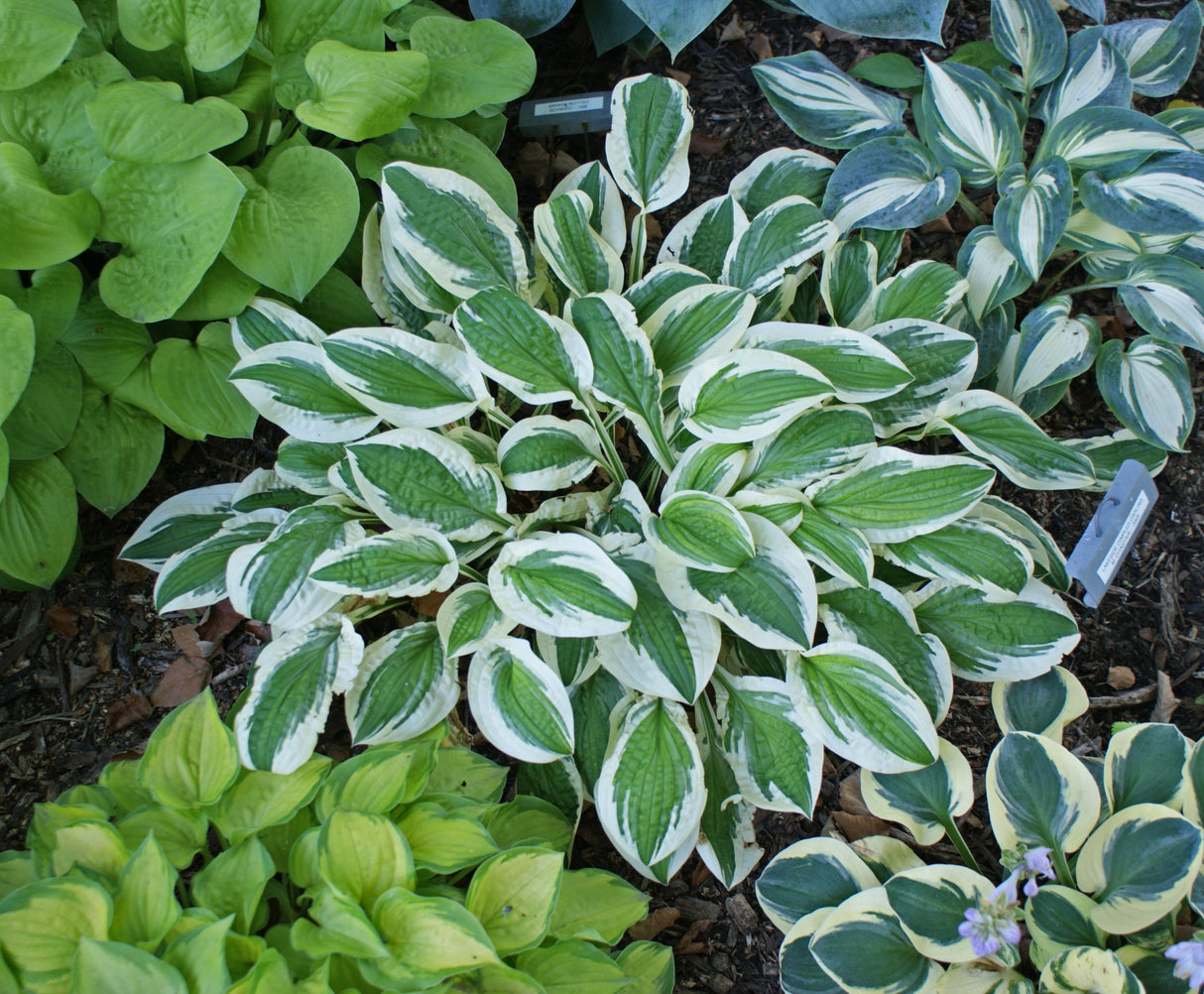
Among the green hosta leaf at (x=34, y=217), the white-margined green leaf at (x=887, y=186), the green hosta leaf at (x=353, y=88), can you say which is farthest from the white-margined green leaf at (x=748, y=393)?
the green hosta leaf at (x=34, y=217)

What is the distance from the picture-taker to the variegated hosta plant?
1152 millimetres

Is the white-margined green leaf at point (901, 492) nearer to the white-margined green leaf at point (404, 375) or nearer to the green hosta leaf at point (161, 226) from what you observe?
the white-margined green leaf at point (404, 375)

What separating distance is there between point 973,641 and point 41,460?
1620 millimetres

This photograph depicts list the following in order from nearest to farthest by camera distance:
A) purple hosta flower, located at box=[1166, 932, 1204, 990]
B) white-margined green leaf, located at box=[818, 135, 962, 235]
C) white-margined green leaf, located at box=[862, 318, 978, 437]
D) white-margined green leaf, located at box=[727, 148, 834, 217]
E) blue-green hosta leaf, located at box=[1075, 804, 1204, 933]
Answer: purple hosta flower, located at box=[1166, 932, 1204, 990] < blue-green hosta leaf, located at box=[1075, 804, 1204, 933] < white-margined green leaf, located at box=[862, 318, 978, 437] < white-margined green leaf, located at box=[818, 135, 962, 235] < white-margined green leaf, located at box=[727, 148, 834, 217]

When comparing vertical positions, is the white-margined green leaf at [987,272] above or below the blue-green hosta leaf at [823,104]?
below

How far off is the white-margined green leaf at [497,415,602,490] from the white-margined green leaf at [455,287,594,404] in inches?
2.0

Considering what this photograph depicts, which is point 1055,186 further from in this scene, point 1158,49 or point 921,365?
point 1158,49

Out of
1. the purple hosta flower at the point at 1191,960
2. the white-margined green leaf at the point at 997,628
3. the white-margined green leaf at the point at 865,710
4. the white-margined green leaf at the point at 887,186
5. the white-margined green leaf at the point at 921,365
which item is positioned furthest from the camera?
the white-margined green leaf at the point at 887,186

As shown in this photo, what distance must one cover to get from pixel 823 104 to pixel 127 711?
1.80m

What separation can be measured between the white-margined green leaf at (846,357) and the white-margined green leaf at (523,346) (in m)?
0.33

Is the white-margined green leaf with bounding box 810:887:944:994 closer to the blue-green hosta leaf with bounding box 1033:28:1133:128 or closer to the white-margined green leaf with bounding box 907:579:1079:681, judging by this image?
the white-margined green leaf with bounding box 907:579:1079:681

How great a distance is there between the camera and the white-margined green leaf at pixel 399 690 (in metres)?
1.36

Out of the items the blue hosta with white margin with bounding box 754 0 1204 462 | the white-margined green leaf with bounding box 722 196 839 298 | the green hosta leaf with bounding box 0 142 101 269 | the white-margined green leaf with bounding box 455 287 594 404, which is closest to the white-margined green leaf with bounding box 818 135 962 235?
the blue hosta with white margin with bounding box 754 0 1204 462

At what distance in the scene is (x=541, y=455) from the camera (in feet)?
4.62
